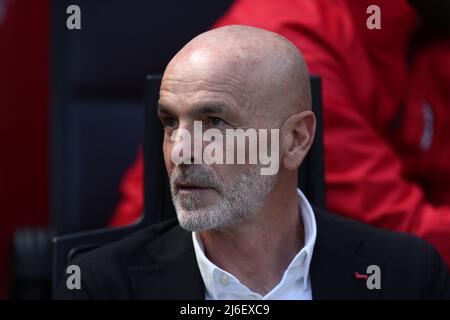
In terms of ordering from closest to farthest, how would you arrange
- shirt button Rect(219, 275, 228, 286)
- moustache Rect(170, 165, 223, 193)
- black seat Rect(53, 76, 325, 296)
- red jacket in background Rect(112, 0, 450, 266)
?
→ moustache Rect(170, 165, 223, 193)
shirt button Rect(219, 275, 228, 286)
black seat Rect(53, 76, 325, 296)
red jacket in background Rect(112, 0, 450, 266)

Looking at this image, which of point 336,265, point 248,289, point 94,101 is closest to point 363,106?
point 336,265

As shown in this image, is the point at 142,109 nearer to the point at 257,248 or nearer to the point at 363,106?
the point at 363,106

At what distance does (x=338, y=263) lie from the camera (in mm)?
1274

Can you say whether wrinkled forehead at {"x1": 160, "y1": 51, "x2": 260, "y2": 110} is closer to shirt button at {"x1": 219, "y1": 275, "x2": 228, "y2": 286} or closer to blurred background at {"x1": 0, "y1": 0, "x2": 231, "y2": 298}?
shirt button at {"x1": 219, "y1": 275, "x2": 228, "y2": 286}

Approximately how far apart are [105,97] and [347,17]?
0.80 m

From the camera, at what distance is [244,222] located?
120 centimetres

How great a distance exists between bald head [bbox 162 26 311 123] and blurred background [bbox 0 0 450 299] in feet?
0.62

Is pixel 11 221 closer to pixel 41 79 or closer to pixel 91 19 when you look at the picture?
pixel 41 79

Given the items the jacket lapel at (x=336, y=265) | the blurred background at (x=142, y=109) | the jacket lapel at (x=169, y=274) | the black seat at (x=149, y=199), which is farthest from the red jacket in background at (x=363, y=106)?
the jacket lapel at (x=169, y=274)

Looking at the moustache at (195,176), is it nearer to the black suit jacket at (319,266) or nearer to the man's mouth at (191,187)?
the man's mouth at (191,187)

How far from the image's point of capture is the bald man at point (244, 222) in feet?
3.66

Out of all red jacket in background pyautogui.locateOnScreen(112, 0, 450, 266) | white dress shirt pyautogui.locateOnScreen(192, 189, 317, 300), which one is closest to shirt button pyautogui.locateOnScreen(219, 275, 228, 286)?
white dress shirt pyautogui.locateOnScreen(192, 189, 317, 300)

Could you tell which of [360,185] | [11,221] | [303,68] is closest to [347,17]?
[360,185]

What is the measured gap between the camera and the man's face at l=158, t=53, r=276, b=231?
3.62 ft
